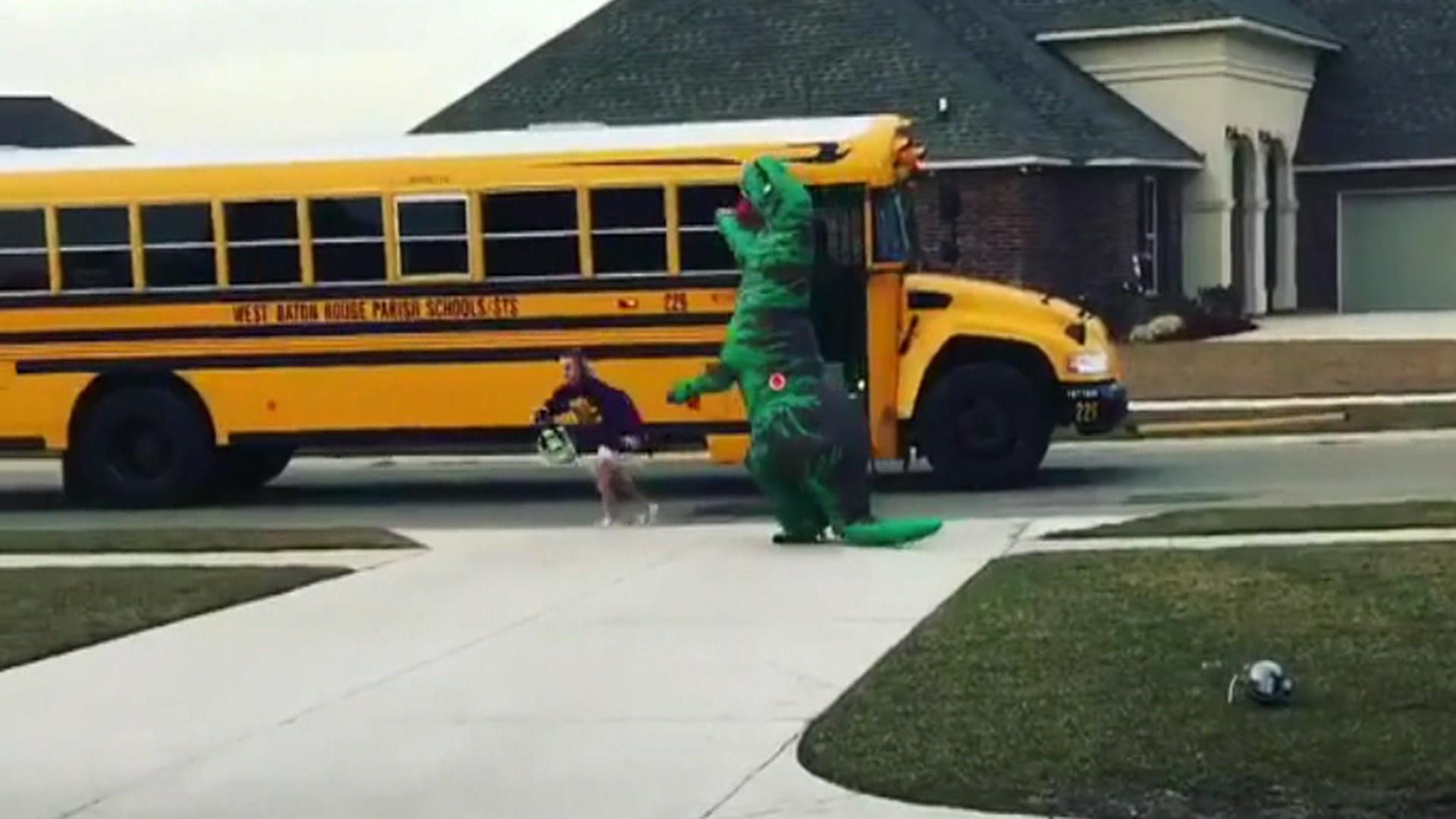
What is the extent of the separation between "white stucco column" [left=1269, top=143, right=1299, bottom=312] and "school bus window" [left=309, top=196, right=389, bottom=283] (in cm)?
2782

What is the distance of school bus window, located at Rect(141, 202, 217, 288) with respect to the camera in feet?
62.3

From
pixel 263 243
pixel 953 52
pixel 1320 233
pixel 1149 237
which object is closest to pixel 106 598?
pixel 263 243

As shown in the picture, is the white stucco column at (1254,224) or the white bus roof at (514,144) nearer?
the white bus roof at (514,144)

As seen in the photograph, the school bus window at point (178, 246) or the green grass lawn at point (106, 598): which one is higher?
the school bus window at point (178, 246)

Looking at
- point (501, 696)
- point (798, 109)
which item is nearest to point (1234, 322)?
point (798, 109)

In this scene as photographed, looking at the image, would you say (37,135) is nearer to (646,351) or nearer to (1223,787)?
(646,351)

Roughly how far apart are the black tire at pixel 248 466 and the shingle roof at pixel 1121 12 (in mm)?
20989

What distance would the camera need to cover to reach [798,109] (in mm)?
36312

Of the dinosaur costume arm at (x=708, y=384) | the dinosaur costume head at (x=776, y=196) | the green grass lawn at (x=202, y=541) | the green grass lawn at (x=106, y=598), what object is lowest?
the green grass lawn at (x=202, y=541)

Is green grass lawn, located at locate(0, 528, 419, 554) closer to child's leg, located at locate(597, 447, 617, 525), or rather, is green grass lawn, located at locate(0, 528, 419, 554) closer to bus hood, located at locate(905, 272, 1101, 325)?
child's leg, located at locate(597, 447, 617, 525)

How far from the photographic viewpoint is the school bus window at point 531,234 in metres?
18.5

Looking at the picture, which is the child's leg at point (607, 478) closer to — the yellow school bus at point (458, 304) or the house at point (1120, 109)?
the yellow school bus at point (458, 304)

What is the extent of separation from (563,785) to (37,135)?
48.6 m

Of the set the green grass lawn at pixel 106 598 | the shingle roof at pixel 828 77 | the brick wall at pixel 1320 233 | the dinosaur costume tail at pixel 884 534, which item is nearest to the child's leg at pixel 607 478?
the dinosaur costume tail at pixel 884 534
